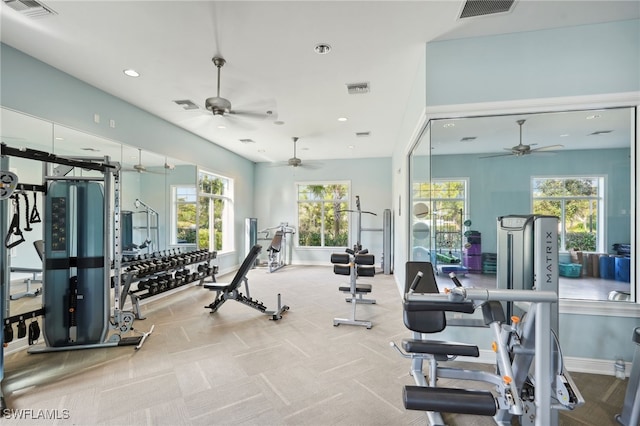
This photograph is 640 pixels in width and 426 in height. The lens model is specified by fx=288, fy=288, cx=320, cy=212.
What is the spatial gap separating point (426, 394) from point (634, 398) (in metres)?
1.53

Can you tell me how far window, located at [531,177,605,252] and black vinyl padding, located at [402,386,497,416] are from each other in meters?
1.99

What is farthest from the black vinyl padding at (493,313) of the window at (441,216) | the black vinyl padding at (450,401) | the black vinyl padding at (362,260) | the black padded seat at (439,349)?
the black vinyl padding at (362,260)

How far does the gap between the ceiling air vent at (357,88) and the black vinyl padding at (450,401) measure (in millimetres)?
3292

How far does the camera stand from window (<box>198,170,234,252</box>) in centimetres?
639

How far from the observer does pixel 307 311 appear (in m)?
4.22

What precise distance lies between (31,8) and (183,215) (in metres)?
3.61

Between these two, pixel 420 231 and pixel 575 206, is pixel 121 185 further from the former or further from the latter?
pixel 575 206

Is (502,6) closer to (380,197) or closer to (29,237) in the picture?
(29,237)

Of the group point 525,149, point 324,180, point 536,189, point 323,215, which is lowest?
point 323,215

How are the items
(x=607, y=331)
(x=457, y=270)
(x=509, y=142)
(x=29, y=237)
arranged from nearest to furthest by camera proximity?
1. (x=607, y=331)
2. (x=29, y=237)
3. (x=509, y=142)
4. (x=457, y=270)

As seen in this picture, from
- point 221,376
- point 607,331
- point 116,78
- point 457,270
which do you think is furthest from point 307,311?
point 116,78

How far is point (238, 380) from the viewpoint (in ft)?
→ 7.98

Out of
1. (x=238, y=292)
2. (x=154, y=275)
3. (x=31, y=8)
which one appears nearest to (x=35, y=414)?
(x=238, y=292)

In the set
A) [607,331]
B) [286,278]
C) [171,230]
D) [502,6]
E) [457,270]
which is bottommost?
[286,278]
